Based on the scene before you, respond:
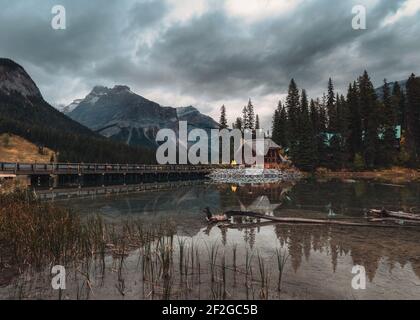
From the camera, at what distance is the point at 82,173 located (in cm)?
4300

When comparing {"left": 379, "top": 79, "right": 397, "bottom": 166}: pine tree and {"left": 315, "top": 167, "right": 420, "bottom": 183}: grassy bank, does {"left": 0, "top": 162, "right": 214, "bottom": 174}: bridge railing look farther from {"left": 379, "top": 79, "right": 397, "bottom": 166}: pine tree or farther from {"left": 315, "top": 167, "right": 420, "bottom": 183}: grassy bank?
{"left": 379, "top": 79, "right": 397, "bottom": 166}: pine tree

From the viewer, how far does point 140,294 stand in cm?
768

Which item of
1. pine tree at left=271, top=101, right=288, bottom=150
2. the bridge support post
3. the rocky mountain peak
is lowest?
the bridge support post

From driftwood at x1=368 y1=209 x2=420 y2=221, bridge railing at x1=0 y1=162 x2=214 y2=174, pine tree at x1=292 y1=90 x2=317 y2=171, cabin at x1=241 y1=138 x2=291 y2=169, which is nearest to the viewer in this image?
driftwood at x1=368 y1=209 x2=420 y2=221

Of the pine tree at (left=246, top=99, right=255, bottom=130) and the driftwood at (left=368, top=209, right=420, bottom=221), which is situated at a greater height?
the pine tree at (left=246, top=99, right=255, bottom=130)

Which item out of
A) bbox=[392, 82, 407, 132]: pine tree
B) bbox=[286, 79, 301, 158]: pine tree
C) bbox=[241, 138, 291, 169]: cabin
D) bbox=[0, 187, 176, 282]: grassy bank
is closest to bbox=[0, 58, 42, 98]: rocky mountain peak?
bbox=[241, 138, 291, 169]: cabin

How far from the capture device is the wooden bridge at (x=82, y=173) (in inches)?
1449

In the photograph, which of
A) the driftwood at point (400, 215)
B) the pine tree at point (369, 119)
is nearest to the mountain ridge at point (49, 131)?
the pine tree at point (369, 119)

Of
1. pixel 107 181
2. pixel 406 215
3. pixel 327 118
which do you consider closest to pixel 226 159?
pixel 327 118

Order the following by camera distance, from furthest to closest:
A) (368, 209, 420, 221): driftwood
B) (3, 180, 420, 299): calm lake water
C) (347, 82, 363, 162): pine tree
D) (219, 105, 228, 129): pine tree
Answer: (219, 105, 228, 129): pine tree, (347, 82, 363, 162): pine tree, (368, 209, 420, 221): driftwood, (3, 180, 420, 299): calm lake water

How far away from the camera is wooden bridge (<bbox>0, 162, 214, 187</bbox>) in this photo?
121 feet

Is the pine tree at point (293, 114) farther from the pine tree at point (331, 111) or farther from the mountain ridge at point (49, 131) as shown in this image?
the mountain ridge at point (49, 131)

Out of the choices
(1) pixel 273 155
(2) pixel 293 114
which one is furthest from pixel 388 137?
(1) pixel 273 155
